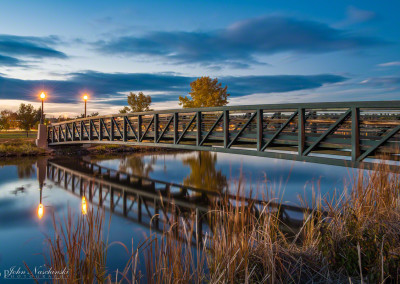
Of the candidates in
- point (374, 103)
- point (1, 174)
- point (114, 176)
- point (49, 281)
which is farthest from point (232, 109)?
point (1, 174)

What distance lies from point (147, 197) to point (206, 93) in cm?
2281

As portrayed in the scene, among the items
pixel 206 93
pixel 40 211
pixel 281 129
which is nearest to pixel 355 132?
pixel 281 129

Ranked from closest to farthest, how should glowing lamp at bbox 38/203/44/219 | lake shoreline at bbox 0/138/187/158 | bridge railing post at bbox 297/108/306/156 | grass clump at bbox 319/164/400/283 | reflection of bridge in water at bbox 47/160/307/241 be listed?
grass clump at bbox 319/164/400/283 → reflection of bridge in water at bbox 47/160/307/241 → glowing lamp at bbox 38/203/44/219 → bridge railing post at bbox 297/108/306/156 → lake shoreline at bbox 0/138/187/158

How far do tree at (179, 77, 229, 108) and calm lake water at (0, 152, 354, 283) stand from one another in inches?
528

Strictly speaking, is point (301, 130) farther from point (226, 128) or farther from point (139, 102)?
point (139, 102)

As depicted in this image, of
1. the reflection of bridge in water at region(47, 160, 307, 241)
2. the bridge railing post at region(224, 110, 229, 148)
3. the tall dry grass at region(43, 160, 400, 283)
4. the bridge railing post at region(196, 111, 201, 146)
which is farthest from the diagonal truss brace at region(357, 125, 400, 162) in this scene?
the bridge railing post at region(196, 111, 201, 146)

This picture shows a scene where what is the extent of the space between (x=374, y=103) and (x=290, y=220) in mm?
4029

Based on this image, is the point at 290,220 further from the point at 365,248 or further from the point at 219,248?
the point at 219,248

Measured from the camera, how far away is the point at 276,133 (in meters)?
10.7

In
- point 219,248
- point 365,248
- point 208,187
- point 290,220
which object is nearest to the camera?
point 219,248

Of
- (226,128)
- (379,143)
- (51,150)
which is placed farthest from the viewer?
(51,150)

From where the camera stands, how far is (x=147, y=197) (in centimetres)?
1160

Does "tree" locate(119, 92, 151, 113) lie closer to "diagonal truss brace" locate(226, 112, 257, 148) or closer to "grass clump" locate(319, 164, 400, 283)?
"diagonal truss brace" locate(226, 112, 257, 148)

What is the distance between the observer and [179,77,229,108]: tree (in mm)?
32500
